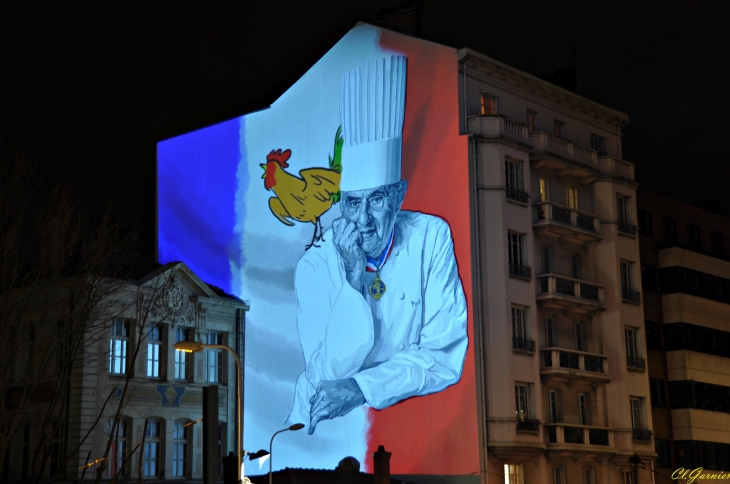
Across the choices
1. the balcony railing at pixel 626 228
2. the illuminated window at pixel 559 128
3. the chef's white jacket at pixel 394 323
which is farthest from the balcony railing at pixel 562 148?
the chef's white jacket at pixel 394 323

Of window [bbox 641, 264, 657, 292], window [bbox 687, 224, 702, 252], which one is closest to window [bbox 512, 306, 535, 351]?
window [bbox 641, 264, 657, 292]

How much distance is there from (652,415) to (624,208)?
35.8ft

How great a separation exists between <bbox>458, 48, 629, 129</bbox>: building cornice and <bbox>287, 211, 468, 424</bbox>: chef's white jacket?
7.42 metres

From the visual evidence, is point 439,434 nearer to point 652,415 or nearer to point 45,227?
point 652,415

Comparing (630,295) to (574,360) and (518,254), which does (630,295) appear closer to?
(574,360)

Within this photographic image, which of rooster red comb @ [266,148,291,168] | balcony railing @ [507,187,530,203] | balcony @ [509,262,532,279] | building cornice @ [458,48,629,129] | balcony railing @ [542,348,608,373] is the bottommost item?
balcony railing @ [542,348,608,373]

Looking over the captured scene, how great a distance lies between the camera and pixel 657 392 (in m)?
55.9

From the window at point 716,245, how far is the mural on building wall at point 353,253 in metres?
22.5

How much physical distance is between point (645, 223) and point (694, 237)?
512 centimetres

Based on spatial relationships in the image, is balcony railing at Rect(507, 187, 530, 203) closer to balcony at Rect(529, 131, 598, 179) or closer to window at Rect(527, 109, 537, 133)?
balcony at Rect(529, 131, 598, 179)

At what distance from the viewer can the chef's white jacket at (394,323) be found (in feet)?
150

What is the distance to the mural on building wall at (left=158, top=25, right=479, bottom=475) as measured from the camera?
45.9 metres

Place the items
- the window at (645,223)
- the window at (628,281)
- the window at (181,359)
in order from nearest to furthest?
1. the window at (181,359)
2. the window at (628,281)
3. the window at (645,223)

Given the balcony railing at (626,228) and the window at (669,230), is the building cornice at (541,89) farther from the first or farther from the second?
the window at (669,230)
